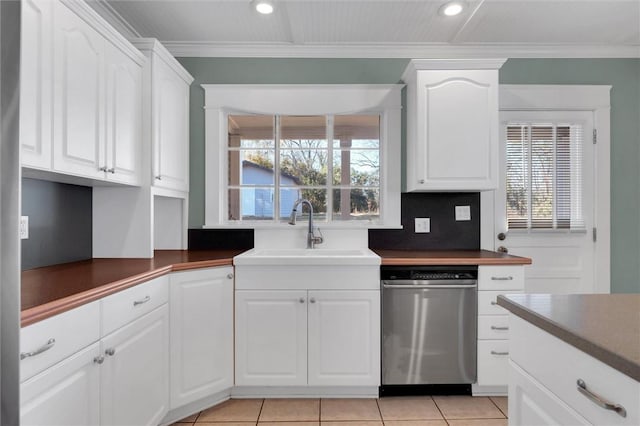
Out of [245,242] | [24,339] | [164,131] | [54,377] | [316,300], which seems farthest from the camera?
[245,242]

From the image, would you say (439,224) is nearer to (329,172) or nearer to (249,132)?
(329,172)

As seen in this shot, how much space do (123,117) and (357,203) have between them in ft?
5.59

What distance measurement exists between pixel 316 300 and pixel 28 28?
1.81 meters

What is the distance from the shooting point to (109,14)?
7.39ft

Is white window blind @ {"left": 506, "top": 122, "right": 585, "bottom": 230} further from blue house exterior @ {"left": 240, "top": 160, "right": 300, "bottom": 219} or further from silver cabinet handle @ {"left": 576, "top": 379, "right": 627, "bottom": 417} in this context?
silver cabinet handle @ {"left": 576, "top": 379, "right": 627, "bottom": 417}

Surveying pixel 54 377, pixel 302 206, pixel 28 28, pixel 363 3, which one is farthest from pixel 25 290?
pixel 363 3

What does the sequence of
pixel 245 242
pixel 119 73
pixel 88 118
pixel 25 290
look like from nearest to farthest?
pixel 25 290, pixel 88 118, pixel 119 73, pixel 245 242

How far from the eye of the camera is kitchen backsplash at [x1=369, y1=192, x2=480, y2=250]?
278 centimetres

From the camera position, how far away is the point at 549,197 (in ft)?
9.13

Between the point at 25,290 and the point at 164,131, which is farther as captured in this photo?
the point at 164,131

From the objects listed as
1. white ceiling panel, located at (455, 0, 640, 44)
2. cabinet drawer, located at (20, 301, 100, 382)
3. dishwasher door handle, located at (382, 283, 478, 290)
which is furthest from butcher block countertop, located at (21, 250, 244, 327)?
white ceiling panel, located at (455, 0, 640, 44)

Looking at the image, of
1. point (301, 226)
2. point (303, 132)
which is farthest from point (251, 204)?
point (303, 132)

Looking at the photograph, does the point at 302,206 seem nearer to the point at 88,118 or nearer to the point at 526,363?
the point at 88,118

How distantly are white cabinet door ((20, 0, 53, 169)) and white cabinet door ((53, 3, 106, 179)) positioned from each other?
44 mm
